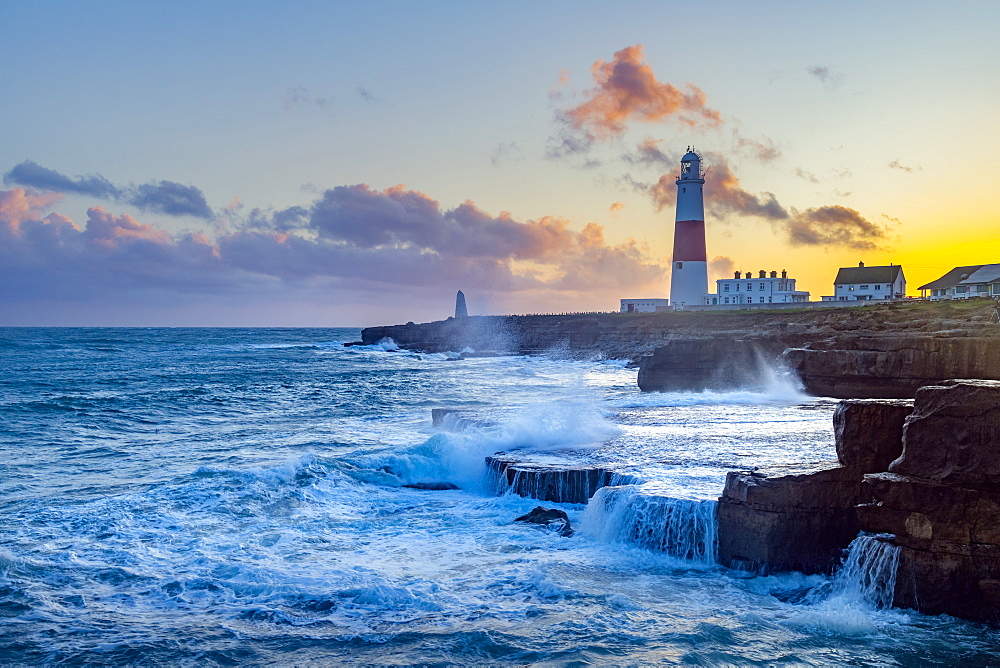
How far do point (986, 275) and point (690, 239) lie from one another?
2202cm

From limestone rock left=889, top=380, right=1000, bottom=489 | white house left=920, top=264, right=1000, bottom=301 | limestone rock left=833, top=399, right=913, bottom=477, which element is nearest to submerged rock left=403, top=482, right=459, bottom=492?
limestone rock left=833, top=399, right=913, bottom=477

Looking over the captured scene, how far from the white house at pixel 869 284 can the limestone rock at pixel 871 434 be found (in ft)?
174

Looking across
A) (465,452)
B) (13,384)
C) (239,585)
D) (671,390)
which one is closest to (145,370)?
(13,384)

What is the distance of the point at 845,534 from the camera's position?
906cm

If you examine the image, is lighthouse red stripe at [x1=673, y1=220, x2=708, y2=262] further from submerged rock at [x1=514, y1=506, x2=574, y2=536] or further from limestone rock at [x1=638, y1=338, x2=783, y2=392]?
submerged rock at [x1=514, y1=506, x2=574, y2=536]

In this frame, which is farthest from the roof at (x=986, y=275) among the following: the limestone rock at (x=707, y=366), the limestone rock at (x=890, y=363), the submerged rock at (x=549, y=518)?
the submerged rock at (x=549, y=518)

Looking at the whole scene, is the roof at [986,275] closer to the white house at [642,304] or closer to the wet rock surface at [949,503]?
the white house at [642,304]

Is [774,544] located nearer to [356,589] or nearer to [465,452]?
[356,589]

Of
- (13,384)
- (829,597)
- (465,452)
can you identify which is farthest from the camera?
(13,384)

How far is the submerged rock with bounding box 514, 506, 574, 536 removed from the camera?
11185mm

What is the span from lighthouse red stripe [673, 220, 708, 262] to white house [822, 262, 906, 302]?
13686 millimetres

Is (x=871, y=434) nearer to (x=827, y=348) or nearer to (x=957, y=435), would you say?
(x=957, y=435)

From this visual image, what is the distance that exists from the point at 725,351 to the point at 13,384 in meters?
31.3

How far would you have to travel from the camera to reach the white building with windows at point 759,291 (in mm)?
60562
